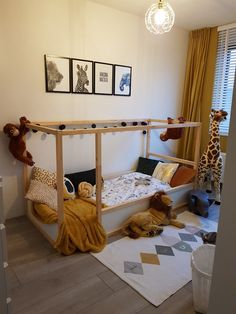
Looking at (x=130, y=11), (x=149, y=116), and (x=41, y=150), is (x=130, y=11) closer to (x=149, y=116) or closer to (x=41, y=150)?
(x=149, y=116)

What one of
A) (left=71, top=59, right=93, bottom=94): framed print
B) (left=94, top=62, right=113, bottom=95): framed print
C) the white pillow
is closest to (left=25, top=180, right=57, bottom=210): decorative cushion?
(left=71, top=59, right=93, bottom=94): framed print

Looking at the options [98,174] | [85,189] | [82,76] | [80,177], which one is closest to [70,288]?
[98,174]

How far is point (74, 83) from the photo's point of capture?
2.79 metres

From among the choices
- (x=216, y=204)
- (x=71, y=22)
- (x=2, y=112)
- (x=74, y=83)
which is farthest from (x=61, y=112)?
(x=216, y=204)

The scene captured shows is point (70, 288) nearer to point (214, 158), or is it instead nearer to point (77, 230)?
point (77, 230)

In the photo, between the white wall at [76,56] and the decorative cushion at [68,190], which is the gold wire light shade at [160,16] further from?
the decorative cushion at [68,190]

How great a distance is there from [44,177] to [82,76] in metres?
1.22

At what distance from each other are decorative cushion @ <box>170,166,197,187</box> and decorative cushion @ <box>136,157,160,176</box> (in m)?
0.36

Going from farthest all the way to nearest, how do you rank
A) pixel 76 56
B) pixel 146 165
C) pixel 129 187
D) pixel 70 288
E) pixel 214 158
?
pixel 146 165
pixel 214 158
pixel 129 187
pixel 76 56
pixel 70 288

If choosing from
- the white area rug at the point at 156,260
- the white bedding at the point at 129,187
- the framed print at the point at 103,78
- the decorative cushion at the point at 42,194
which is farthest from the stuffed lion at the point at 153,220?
the framed print at the point at 103,78

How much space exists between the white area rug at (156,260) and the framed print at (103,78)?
1.76 m

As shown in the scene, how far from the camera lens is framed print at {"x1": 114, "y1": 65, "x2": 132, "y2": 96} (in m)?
3.13

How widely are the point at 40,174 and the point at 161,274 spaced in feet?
5.06

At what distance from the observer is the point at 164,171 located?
10.6 feet
